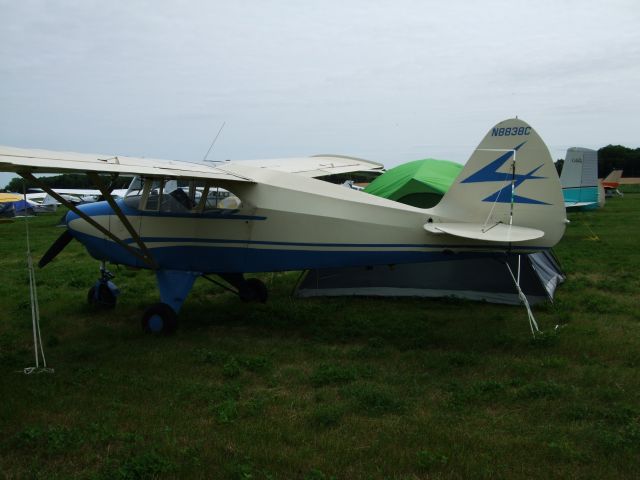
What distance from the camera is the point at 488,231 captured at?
5.94 m

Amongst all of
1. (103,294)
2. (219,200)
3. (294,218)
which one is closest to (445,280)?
(294,218)

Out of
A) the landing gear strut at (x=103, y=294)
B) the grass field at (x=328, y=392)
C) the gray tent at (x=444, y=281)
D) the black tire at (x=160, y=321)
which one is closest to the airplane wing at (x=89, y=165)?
the black tire at (x=160, y=321)

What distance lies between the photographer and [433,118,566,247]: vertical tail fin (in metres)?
6.06

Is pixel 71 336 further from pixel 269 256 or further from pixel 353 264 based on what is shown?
pixel 353 264

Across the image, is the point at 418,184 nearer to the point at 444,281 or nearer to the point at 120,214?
the point at 444,281

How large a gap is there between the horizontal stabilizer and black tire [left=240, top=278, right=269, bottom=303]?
126 inches

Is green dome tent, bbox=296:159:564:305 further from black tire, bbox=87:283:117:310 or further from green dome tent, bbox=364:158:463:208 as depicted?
black tire, bbox=87:283:117:310

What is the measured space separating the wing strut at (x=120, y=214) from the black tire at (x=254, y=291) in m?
1.78

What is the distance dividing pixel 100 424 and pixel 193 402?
0.75m

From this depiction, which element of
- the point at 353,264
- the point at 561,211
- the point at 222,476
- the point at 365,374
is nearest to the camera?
the point at 222,476

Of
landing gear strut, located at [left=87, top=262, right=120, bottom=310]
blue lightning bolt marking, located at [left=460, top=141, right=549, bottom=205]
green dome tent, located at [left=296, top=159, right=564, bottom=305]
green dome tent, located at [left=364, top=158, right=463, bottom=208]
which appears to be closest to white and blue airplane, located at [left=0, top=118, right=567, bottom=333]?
blue lightning bolt marking, located at [left=460, top=141, right=549, bottom=205]

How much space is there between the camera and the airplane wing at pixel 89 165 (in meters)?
4.86

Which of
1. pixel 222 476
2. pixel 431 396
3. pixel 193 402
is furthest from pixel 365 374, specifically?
pixel 222 476

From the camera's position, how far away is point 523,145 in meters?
6.18
